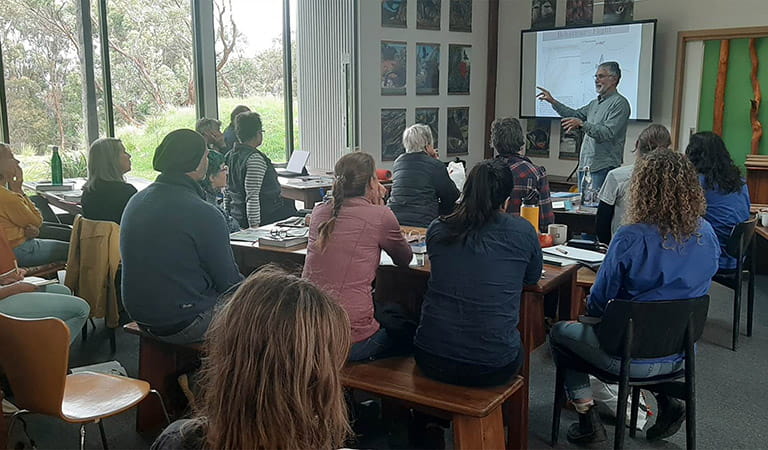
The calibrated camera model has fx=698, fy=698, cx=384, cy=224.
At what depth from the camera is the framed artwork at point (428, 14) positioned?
719cm

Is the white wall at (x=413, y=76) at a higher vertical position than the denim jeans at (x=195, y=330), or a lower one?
higher

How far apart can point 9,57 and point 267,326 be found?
536 centimetres

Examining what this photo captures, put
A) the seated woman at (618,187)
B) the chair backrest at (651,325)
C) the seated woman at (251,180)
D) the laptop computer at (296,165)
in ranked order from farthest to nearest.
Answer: the laptop computer at (296,165), the seated woman at (251,180), the seated woman at (618,187), the chair backrest at (651,325)

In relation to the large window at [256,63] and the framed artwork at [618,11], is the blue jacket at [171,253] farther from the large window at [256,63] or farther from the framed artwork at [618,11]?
the framed artwork at [618,11]

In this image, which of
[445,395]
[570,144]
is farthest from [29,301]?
[570,144]

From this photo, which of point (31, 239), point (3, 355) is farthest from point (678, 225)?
point (31, 239)

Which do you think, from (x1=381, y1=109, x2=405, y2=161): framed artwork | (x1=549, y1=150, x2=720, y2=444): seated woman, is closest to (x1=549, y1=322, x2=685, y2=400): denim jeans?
(x1=549, y1=150, x2=720, y2=444): seated woman

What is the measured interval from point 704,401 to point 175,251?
2517mm

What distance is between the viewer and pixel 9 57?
5.48m

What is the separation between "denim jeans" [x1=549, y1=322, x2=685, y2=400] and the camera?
258 cm

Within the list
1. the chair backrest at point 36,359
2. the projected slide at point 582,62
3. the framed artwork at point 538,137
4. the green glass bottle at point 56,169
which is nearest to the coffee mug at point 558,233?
the chair backrest at point 36,359

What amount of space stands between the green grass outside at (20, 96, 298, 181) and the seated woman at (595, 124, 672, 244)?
3.62 metres

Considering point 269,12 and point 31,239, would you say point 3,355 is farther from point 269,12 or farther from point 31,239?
point 269,12

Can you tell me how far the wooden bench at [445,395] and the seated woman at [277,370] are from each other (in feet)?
3.73
